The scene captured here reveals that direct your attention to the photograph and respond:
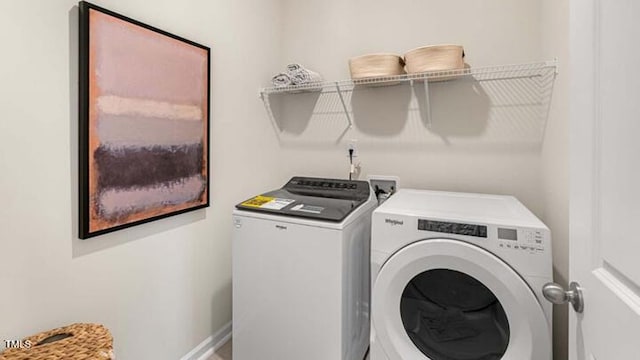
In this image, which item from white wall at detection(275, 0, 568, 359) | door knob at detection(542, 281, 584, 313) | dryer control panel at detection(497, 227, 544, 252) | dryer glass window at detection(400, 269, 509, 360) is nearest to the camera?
door knob at detection(542, 281, 584, 313)

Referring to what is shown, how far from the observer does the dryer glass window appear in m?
1.29

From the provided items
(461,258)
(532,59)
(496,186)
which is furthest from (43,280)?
(532,59)

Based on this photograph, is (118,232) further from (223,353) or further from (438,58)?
(438,58)

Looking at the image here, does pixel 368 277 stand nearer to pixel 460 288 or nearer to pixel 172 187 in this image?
pixel 460 288

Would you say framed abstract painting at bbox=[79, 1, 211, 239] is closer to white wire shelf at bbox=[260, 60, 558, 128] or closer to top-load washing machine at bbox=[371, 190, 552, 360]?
white wire shelf at bbox=[260, 60, 558, 128]

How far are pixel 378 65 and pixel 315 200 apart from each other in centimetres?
89

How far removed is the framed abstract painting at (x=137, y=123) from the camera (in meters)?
1.21

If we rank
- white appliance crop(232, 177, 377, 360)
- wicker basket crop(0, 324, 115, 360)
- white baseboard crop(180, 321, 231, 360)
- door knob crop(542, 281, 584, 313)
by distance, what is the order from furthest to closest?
white baseboard crop(180, 321, 231, 360), white appliance crop(232, 177, 377, 360), wicker basket crop(0, 324, 115, 360), door knob crop(542, 281, 584, 313)

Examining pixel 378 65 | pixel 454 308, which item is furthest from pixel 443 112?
pixel 454 308

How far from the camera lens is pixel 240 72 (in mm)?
2043

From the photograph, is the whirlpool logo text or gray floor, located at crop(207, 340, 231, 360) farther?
gray floor, located at crop(207, 340, 231, 360)

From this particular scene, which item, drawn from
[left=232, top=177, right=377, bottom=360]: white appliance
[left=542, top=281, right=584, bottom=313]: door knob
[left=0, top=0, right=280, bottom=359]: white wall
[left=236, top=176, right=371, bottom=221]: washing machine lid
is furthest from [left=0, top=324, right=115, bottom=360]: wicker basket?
[left=542, top=281, right=584, bottom=313]: door knob

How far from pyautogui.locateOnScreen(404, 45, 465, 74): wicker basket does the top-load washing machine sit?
0.76 m

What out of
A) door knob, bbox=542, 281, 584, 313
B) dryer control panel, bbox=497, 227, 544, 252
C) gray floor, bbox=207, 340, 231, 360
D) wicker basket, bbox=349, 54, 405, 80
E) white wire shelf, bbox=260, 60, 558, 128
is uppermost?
wicker basket, bbox=349, 54, 405, 80
